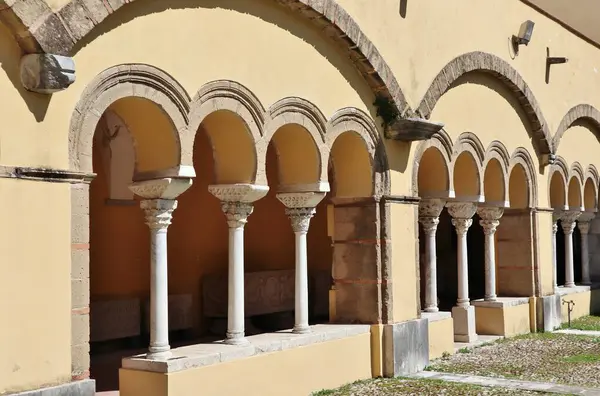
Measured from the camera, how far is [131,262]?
939 centimetres

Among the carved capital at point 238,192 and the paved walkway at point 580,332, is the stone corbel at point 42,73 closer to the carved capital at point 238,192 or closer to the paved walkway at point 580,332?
the carved capital at point 238,192

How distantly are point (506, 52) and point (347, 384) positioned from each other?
607cm

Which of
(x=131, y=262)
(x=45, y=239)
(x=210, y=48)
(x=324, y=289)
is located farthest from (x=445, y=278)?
(x=45, y=239)

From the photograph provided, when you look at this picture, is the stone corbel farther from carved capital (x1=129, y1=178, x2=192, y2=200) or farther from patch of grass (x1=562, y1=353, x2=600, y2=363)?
patch of grass (x1=562, y1=353, x2=600, y2=363)

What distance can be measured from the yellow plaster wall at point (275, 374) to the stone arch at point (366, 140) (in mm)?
1677

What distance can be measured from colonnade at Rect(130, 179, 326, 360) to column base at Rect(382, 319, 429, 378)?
1238 millimetres

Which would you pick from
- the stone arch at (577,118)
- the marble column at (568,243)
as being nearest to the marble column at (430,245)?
the stone arch at (577,118)

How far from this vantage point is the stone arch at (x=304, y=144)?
7828 millimetres

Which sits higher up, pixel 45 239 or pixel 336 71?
pixel 336 71

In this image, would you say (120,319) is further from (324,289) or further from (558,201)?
(558,201)

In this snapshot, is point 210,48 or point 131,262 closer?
point 210,48

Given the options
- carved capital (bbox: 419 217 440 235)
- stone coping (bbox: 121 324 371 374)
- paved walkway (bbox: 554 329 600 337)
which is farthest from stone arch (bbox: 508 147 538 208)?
stone coping (bbox: 121 324 371 374)

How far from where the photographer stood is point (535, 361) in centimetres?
968

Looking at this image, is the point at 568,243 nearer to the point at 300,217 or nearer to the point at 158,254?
the point at 300,217
